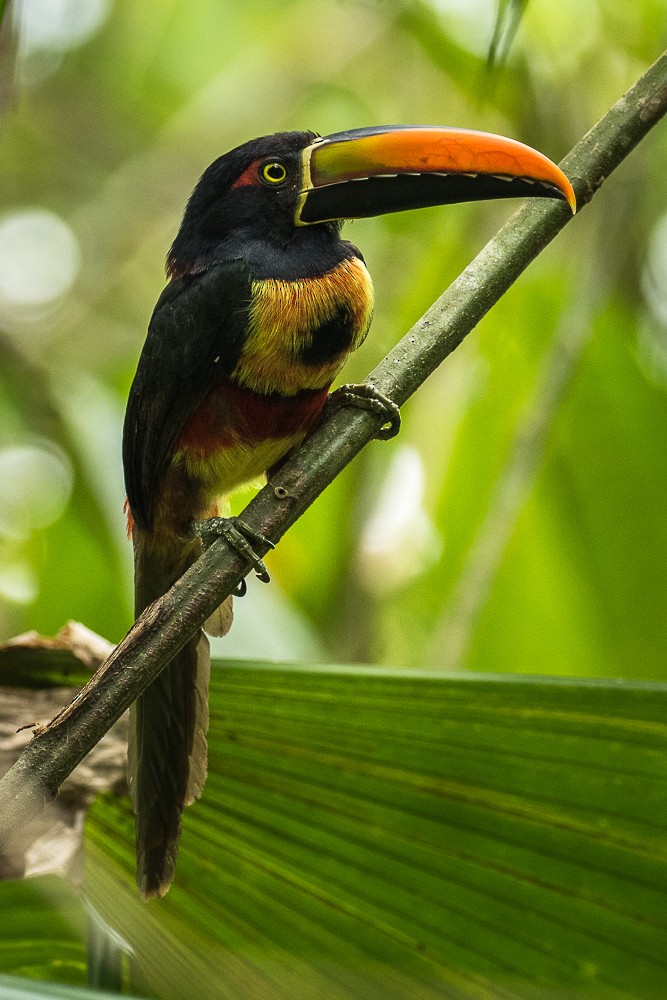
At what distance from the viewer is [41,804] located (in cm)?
128

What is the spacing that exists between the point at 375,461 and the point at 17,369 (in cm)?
139

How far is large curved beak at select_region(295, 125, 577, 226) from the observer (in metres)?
Result: 1.77

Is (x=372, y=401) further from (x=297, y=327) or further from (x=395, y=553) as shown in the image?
(x=395, y=553)

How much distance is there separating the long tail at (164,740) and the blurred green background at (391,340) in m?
0.25

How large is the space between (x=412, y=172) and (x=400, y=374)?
0.55 m

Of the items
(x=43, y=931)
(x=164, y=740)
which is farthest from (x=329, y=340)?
(x=43, y=931)

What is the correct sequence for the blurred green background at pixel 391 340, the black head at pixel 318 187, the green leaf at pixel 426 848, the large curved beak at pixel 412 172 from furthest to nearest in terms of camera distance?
1. the blurred green background at pixel 391 340
2. the black head at pixel 318 187
3. the large curved beak at pixel 412 172
4. the green leaf at pixel 426 848

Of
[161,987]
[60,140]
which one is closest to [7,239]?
[60,140]

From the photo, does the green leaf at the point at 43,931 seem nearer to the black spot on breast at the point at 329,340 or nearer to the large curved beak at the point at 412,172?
the black spot on breast at the point at 329,340

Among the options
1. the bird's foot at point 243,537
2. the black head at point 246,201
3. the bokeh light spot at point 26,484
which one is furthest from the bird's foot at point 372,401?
the bokeh light spot at point 26,484

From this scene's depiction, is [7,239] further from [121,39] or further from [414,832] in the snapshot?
[414,832]

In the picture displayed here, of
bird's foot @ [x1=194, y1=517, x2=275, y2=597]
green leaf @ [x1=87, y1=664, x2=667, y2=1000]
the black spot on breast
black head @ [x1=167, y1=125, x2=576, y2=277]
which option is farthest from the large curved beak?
green leaf @ [x1=87, y1=664, x2=667, y2=1000]

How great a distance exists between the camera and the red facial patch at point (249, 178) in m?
2.34

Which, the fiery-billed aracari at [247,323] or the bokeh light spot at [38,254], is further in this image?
the bokeh light spot at [38,254]
